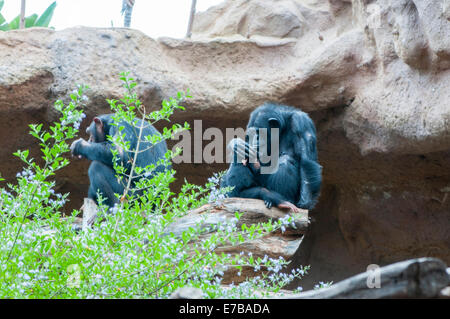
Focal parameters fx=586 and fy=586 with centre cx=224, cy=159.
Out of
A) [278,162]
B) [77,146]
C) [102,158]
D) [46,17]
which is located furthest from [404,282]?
[46,17]

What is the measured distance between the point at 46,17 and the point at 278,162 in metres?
5.92

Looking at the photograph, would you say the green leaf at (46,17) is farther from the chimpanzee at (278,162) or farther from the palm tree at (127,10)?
the chimpanzee at (278,162)

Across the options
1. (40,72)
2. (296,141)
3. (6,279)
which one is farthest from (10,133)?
(6,279)

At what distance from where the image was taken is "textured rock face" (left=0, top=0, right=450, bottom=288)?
5.04m

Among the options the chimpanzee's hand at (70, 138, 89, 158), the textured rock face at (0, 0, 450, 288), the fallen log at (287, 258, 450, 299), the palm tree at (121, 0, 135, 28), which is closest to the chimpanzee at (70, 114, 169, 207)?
the chimpanzee's hand at (70, 138, 89, 158)

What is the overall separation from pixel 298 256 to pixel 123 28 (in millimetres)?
3196

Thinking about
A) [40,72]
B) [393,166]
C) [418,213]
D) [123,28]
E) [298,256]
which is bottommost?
[298,256]

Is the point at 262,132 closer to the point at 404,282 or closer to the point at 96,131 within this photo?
the point at 96,131

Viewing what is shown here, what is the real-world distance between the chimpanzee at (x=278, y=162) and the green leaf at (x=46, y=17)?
5.52 meters

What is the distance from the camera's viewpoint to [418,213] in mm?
5906

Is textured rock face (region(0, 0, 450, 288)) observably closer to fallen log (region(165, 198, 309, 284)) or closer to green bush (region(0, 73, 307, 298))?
fallen log (region(165, 198, 309, 284))

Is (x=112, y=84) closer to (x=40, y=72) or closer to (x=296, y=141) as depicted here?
(x=40, y=72)

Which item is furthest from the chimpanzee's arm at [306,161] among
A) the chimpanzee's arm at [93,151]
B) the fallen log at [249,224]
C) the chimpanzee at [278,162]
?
the chimpanzee's arm at [93,151]

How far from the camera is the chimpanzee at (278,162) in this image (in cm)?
449
